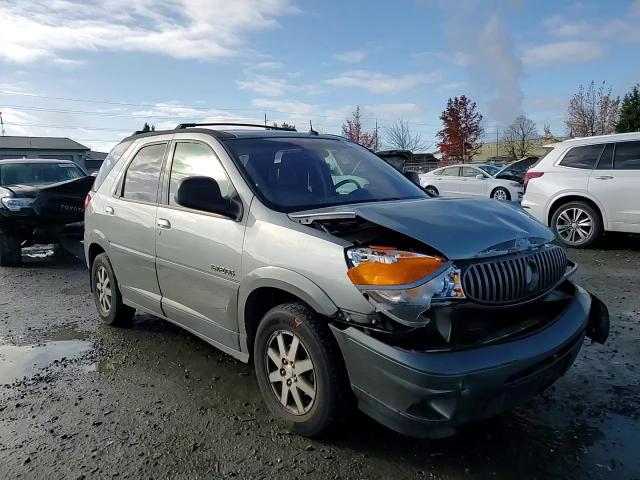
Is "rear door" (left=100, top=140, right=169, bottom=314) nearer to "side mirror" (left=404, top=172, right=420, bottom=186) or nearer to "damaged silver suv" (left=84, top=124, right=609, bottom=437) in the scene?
"damaged silver suv" (left=84, top=124, right=609, bottom=437)

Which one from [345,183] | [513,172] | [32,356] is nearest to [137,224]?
[32,356]

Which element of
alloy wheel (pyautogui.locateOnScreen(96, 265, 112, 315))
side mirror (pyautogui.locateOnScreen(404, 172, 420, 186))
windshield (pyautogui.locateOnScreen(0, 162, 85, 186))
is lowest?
alloy wheel (pyautogui.locateOnScreen(96, 265, 112, 315))

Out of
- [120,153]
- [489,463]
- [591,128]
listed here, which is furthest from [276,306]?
[591,128]

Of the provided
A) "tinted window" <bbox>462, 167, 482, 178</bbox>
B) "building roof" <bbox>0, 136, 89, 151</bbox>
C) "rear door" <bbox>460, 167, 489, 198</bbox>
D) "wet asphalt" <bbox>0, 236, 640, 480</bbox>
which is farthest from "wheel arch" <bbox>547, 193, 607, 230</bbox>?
"building roof" <bbox>0, 136, 89, 151</bbox>

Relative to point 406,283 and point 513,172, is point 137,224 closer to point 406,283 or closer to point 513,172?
point 406,283

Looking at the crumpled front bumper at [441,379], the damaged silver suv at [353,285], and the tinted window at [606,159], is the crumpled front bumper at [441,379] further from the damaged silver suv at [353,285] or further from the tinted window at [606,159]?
the tinted window at [606,159]

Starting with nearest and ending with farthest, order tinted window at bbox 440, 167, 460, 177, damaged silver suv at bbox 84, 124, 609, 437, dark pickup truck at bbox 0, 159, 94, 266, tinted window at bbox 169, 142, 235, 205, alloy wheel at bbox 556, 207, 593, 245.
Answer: damaged silver suv at bbox 84, 124, 609, 437 < tinted window at bbox 169, 142, 235, 205 < dark pickup truck at bbox 0, 159, 94, 266 < alloy wheel at bbox 556, 207, 593, 245 < tinted window at bbox 440, 167, 460, 177

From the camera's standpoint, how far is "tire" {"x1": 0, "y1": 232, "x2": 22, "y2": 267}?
8641 mm

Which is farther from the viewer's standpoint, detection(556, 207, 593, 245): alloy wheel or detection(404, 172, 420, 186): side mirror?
detection(556, 207, 593, 245): alloy wheel

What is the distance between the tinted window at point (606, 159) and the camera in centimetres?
823

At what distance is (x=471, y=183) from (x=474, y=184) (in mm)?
111

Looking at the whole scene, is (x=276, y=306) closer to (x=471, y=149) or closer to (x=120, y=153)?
(x=120, y=153)

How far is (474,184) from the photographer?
17.6 metres

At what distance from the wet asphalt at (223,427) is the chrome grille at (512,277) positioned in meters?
0.86
